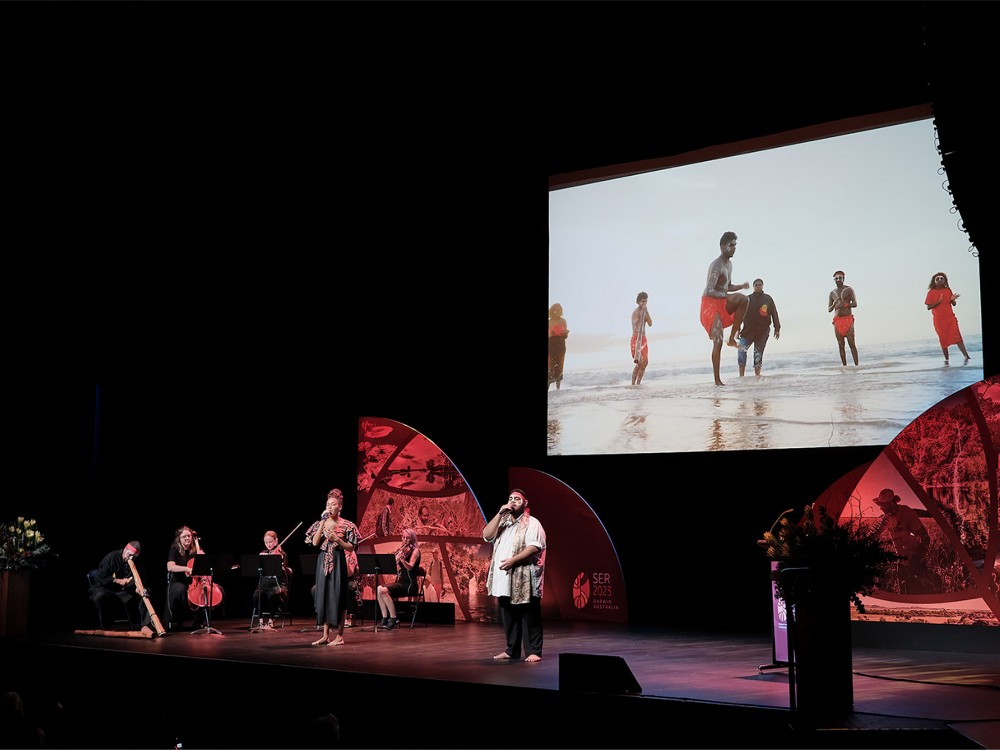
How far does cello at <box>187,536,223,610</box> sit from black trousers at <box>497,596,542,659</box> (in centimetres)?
419

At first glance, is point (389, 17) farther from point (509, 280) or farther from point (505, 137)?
point (509, 280)

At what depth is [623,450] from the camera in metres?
11.4

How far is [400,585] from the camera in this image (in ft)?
37.9

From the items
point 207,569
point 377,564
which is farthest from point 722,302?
point 207,569

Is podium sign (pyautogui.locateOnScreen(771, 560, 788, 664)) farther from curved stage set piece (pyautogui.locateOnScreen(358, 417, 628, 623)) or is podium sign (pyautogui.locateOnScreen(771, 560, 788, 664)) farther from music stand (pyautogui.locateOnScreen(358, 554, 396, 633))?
music stand (pyautogui.locateOnScreen(358, 554, 396, 633))

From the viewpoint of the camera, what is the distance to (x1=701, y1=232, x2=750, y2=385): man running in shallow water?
10844mm

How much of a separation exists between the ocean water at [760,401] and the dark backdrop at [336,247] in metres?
0.40

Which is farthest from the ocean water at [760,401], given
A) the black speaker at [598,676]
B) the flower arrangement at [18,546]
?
the flower arrangement at [18,546]

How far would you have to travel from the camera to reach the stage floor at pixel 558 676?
5664mm

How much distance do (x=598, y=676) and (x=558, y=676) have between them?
772 millimetres

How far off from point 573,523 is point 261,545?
4799 millimetres

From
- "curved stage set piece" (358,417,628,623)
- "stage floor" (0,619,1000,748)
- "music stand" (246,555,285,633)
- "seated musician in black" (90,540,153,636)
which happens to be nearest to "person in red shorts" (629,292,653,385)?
"curved stage set piece" (358,417,628,623)

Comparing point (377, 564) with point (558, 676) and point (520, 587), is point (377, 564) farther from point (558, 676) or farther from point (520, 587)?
point (558, 676)

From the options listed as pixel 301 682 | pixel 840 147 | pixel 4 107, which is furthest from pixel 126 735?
pixel 840 147
